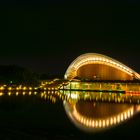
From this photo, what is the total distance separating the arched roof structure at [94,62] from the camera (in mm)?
69188

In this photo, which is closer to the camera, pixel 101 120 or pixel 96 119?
pixel 101 120

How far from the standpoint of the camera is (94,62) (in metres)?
72.7

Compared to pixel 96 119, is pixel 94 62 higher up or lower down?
higher up

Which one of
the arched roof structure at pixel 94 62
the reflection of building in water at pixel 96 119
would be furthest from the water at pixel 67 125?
the arched roof structure at pixel 94 62

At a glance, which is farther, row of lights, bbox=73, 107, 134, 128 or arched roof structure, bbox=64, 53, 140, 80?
arched roof structure, bbox=64, 53, 140, 80

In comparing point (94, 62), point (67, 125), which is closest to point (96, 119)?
point (67, 125)

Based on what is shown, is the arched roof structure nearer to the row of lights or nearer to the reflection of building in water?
the reflection of building in water

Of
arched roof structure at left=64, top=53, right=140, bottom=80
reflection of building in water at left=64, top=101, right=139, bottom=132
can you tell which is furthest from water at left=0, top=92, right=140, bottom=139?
arched roof structure at left=64, top=53, right=140, bottom=80

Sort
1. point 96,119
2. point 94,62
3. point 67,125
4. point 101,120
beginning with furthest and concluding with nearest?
1. point 94,62
2. point 96,119
3. point 101,120
4. point 67,125

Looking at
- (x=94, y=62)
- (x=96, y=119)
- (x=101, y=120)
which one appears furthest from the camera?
(x=94, y=62)

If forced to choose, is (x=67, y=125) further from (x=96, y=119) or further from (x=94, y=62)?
(x=94, y=62)

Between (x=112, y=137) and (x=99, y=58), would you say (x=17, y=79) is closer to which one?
(x=99, y=58)

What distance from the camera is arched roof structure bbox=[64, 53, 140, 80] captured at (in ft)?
227

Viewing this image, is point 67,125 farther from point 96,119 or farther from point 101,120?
point 96,119
